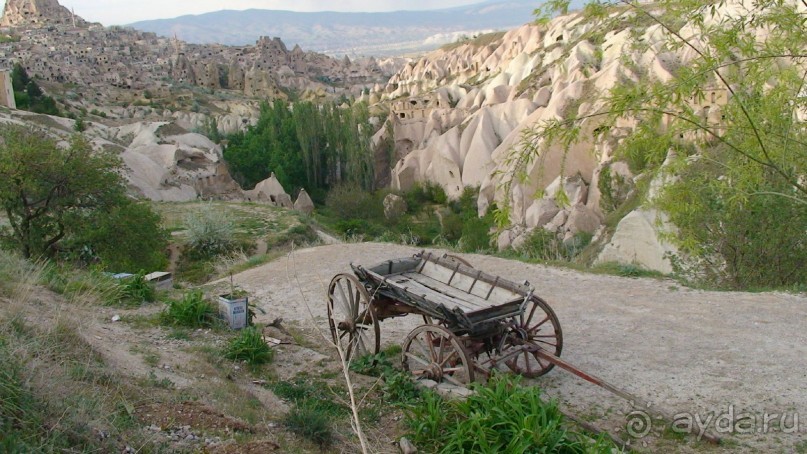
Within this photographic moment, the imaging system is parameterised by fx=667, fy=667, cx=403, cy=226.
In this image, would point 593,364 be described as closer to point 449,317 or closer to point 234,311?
point 449,317

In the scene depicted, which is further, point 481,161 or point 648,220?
point 481,161

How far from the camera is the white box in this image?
22.2 feet

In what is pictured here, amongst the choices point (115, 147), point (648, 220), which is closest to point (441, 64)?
point (115, 147)

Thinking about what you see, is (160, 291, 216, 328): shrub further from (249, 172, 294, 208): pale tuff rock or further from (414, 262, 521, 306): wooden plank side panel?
(249, 172, 294, 208): pale tuff rock

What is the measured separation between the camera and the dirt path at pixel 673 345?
484 cm

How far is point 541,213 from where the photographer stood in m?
19.7

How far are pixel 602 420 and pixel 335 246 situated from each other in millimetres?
7592

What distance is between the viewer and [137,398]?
404 centimetres

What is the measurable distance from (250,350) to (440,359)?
1724 millimetres

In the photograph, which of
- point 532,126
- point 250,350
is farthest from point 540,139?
point 250,350

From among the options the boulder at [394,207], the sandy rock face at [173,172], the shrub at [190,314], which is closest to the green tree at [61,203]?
the shrub at [190,314]

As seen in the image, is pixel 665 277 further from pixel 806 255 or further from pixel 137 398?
pixel 137 398

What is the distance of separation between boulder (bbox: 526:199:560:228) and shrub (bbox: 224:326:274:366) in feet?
47.2

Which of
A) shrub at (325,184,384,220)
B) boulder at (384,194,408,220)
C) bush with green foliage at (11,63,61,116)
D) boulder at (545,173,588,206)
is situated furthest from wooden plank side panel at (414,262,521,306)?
bush with green foliage at (11,63,61,116)
